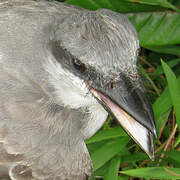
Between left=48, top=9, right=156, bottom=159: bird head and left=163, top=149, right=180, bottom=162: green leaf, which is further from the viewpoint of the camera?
left=163, top=149, right=180, bottom=162: green leaf

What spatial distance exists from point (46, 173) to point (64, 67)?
2.88 ft

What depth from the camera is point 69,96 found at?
2535 millimetres

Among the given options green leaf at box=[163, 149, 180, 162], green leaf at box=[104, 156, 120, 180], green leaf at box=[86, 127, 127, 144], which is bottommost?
green leaf at box=[104, 156, 120, 180]

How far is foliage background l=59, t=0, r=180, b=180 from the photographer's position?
3.18 meters

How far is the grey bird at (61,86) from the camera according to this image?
216 centimetres

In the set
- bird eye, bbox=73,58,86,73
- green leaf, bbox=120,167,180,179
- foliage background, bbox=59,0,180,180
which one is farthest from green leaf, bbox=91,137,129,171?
bird eye, bbox=73,58,86,73

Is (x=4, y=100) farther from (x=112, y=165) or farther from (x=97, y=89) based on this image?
(x=112, y=165)

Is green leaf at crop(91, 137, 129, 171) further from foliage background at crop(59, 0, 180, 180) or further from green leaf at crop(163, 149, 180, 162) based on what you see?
green leaf at crop(163, 149, 180, 162)

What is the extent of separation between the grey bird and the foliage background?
0.39 metres

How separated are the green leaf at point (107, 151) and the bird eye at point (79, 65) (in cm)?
127

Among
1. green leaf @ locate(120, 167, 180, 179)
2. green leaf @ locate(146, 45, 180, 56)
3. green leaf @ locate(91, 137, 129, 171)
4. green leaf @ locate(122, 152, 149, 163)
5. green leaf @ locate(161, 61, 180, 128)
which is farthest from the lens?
green leaf @ locate(146, 45, 180, 56)

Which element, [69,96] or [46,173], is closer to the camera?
[69,96]

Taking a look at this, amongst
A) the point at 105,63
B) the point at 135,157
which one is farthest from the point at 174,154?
the point at 105,63

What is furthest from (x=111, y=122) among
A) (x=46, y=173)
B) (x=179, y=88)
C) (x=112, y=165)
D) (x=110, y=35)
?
(x=110, y=35)
